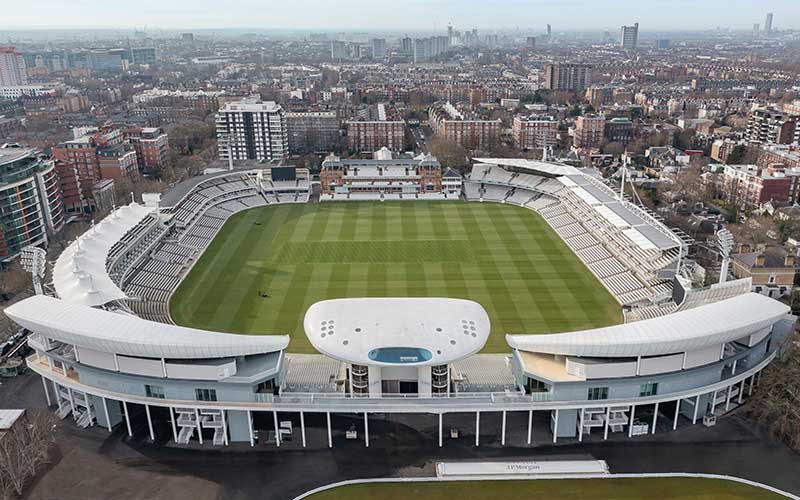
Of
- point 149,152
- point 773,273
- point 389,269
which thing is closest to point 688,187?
point 773,273

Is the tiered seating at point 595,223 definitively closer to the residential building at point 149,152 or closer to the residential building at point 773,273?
the residential building at point 773,273

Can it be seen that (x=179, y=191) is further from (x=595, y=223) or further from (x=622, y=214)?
(x=622, y=214)

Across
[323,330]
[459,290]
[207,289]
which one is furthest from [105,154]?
[323,330]

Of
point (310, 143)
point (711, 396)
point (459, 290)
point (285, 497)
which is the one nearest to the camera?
point (285, 497)

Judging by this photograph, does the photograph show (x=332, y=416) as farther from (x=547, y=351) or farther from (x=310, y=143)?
(x=310, y=143)

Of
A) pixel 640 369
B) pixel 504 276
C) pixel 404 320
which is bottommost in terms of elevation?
pixel 504 276

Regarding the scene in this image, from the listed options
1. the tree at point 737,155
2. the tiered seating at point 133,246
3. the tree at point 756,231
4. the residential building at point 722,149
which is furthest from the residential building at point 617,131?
the tiered seating at point 133,246
